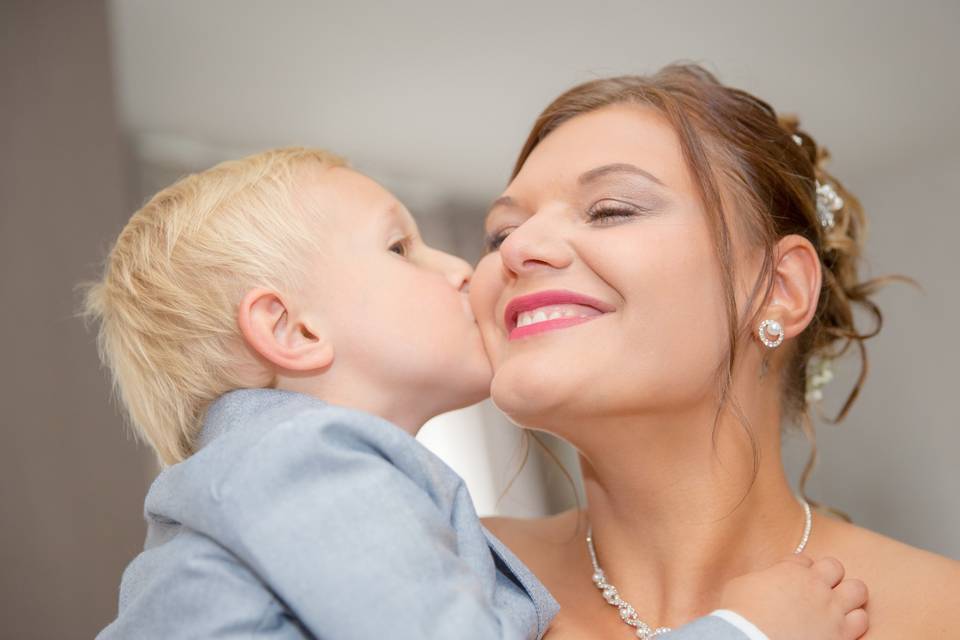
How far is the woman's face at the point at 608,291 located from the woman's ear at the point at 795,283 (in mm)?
175

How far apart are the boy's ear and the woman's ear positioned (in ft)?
2.48

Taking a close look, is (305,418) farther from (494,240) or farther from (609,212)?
(494,240)

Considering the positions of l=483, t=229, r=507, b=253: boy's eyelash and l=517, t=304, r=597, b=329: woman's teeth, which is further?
l=483, t=229, r=507, b=253: boy's eyelash

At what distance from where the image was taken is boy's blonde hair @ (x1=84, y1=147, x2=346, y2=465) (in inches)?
56.7

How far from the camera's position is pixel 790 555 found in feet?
4.93

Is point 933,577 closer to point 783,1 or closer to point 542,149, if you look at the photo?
point 542,149

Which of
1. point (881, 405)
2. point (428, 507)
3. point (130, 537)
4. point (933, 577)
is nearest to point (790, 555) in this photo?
point (933, 577)

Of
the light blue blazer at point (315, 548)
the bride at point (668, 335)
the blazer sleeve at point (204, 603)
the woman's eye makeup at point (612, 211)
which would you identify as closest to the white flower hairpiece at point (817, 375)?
the bride at point (668, 335)

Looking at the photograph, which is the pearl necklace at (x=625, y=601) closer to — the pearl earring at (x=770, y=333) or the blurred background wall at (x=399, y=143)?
the pearl earring at (x=770, y=333)

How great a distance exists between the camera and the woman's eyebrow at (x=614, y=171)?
146 cm

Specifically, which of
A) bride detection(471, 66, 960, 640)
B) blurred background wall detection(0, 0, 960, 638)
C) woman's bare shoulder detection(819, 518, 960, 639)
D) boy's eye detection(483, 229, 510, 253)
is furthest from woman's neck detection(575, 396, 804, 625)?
blurred background wall detection(0, 0, 960, 638)

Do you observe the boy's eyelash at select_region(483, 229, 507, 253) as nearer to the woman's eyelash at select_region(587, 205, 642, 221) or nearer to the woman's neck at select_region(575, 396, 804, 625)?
the woman's eyelash at select_region(587, 205, 642, 221)

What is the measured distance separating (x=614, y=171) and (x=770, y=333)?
1.22ft

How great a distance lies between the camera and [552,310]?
57.0 inches
